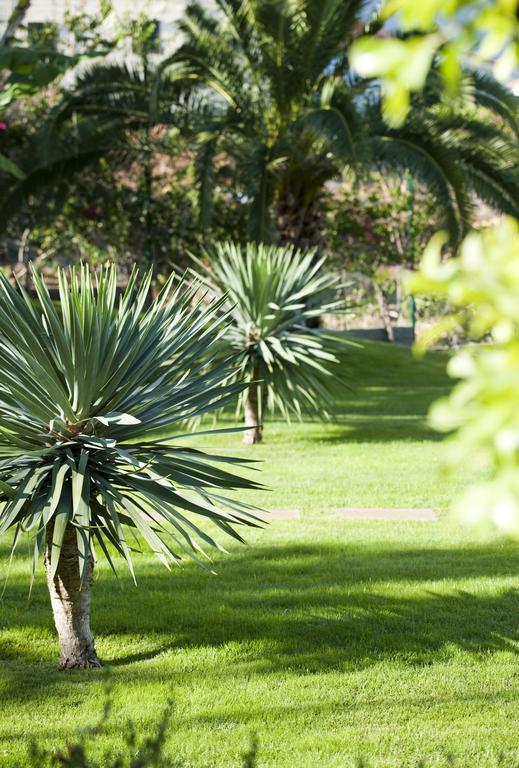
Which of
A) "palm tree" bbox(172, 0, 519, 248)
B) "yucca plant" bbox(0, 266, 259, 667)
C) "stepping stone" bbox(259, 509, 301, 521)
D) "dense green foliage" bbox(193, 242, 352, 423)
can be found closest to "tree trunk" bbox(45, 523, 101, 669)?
"yucca plant" bbox(0, 266, 259, 667)

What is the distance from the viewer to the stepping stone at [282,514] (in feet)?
29.5

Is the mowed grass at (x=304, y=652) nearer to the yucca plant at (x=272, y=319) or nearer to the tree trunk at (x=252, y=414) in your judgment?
the yucca plant at (x=272, y=319)

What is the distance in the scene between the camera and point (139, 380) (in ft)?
17.9

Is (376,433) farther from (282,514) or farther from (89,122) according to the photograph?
(89,122)

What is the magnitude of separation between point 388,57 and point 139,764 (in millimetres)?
2220

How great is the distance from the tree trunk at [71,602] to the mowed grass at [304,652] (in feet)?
0.52

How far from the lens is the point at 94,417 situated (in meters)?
5.14

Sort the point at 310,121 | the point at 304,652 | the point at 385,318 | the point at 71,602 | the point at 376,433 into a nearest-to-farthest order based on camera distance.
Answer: the point at 71,602 → the point at 304,652 → the point at 376,433 → the point at 310,121 → the point at 385,318

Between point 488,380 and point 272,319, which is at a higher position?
point 272,319

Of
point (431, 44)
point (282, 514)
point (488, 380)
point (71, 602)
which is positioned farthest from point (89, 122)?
point (488, 380)

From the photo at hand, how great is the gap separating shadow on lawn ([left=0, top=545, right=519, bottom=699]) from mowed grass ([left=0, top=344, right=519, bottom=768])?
14 millimetres

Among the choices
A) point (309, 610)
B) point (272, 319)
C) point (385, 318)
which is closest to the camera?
point (309, 610)

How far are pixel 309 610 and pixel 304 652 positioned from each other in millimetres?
740

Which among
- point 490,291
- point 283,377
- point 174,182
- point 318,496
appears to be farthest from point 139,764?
point 174,182
